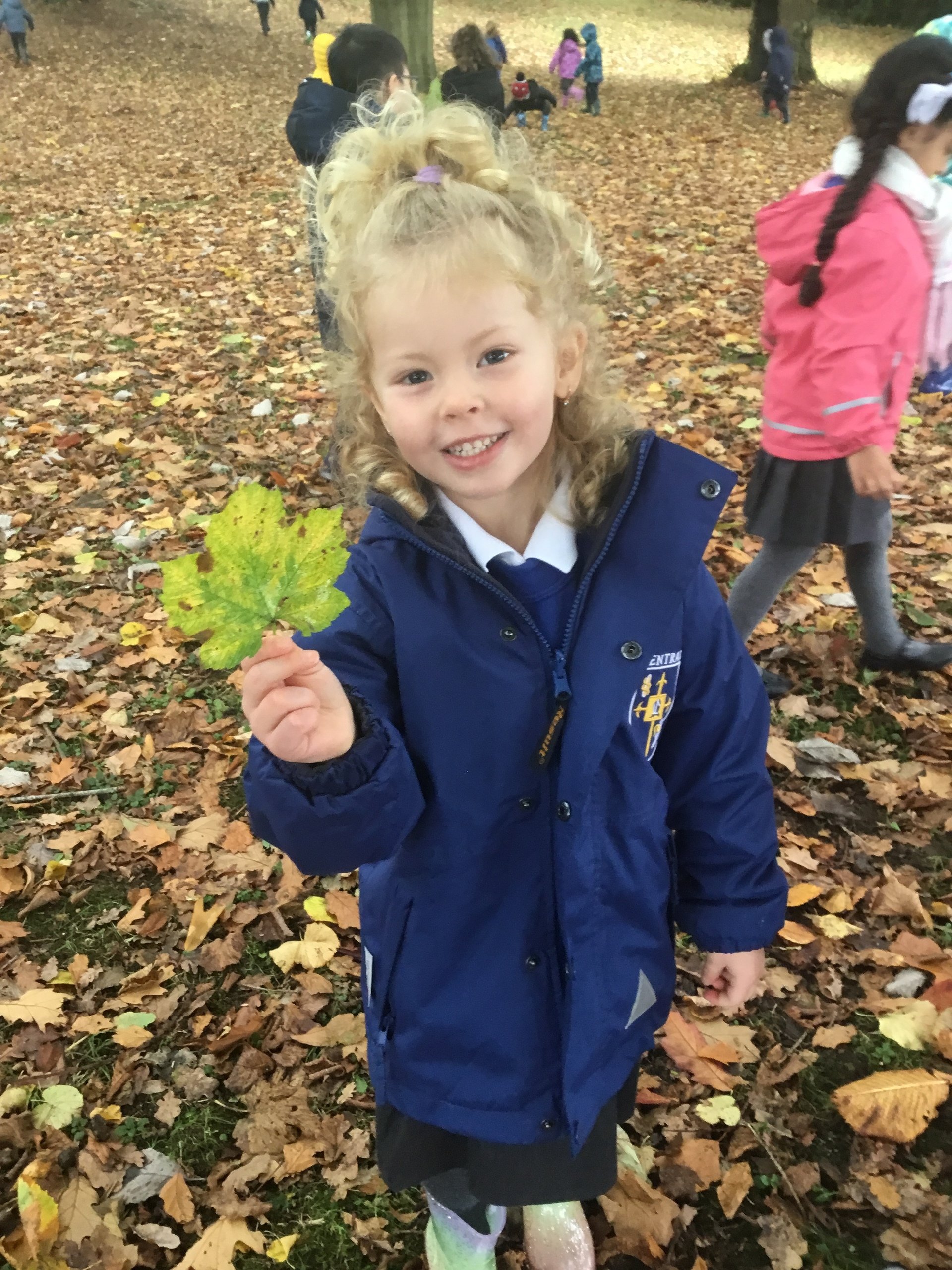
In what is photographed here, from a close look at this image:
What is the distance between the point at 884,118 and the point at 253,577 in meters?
2.39

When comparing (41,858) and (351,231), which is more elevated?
(351,231)

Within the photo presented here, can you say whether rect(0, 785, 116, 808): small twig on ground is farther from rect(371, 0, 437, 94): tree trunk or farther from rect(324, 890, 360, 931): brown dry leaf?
rect(371, 0, 437, 94): tree trunk

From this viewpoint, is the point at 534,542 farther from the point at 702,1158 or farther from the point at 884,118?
the point at 884,118

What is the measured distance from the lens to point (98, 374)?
21.0 ft

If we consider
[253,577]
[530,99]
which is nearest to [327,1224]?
[253,577]

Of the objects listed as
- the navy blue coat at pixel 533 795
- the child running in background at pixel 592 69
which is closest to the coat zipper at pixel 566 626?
the navy blue coat at pixel 533 795

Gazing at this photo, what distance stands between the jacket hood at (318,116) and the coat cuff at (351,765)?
4.44m

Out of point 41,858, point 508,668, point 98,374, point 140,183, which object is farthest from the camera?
point 140,183

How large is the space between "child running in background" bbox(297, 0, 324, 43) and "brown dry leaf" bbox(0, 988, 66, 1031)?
2355 centimetres

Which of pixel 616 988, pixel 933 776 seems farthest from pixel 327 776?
pixel 933 776

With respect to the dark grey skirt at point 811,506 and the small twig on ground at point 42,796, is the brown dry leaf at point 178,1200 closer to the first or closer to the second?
the small twig on ground at point 42,796

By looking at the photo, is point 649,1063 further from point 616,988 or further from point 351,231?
point 351,231

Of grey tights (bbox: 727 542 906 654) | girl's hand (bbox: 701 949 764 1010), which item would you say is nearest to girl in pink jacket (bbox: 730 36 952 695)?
grey tights (bbox: 727 542 906 654)

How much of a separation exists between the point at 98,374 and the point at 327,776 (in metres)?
6.12
